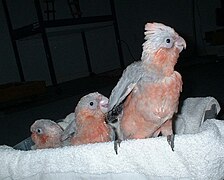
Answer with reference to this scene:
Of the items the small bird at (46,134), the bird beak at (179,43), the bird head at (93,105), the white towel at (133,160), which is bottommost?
the small bird at (46,134)

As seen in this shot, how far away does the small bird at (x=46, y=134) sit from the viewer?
30.9 inches

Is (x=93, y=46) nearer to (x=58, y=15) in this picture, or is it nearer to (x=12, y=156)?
(x=58, y=15)

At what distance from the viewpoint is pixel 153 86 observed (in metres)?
0.56

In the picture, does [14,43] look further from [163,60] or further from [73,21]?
[163,60]

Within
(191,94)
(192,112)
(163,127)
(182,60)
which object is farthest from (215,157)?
(182,60)

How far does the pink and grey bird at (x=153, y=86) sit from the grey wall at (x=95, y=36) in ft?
4.97

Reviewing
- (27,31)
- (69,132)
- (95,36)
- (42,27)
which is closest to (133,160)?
(69,132)

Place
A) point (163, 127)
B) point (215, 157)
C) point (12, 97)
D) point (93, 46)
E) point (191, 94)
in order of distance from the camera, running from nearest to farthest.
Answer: point (215, 157) < point (163, 127) < point (191, 94) < point (12, 97) < point (93, 46)

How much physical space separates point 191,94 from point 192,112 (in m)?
0.83

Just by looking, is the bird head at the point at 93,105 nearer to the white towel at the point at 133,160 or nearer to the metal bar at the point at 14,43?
the white towel at the point at 133,160

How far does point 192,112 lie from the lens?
793 mm

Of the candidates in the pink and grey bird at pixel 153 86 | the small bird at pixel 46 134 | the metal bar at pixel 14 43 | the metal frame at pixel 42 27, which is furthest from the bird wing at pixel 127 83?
the metal bar at pixel 14 43

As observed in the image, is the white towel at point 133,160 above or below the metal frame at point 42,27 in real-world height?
below

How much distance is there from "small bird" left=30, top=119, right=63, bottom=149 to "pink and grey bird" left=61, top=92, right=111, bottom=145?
79 mm
